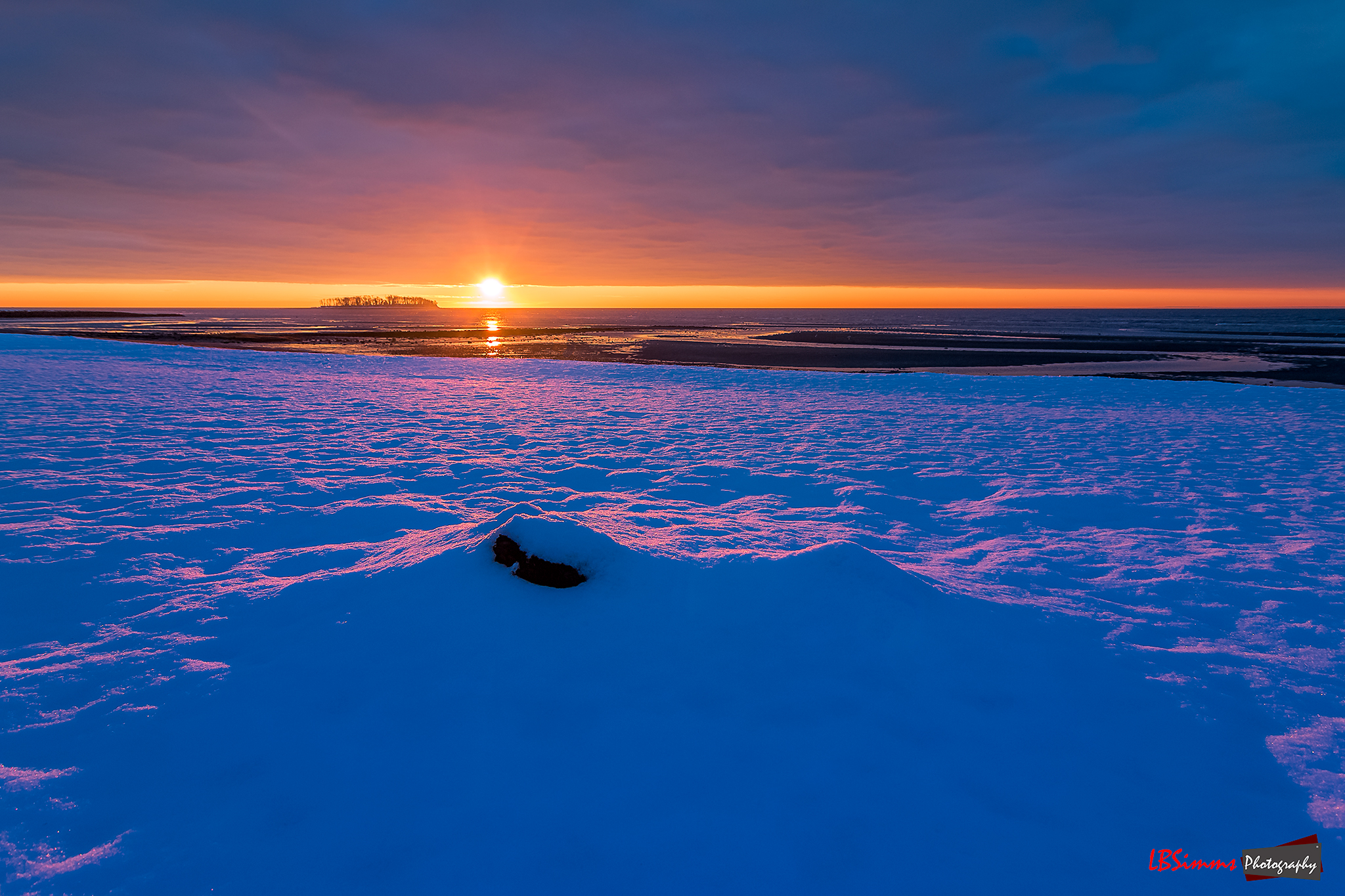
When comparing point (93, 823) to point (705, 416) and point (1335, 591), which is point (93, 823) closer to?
point (1335, 591)

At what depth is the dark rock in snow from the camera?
4629 millimetres

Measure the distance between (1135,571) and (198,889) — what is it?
21.7ft

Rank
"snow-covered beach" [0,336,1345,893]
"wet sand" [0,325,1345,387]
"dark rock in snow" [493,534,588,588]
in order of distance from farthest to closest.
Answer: "wet sand" [0,325,1345,387], "dark rock in snow" [493,534,588,588], "snow-covered beach" [0,336,1345,893]

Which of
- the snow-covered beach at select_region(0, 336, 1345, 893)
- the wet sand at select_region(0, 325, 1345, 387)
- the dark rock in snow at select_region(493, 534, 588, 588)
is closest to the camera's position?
the snow-covered beach at select_region(0, 336, 1345, 893)

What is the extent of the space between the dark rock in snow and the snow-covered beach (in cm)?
9

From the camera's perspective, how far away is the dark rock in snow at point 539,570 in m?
4.63

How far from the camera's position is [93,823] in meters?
2.52

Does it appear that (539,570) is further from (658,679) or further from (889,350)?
(889,350)

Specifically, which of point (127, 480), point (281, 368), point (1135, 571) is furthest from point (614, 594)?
point (281, 368)

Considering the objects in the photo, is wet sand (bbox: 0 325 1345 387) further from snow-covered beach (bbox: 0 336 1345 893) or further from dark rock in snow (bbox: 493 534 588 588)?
dark rock in snow (bbox: 493 534 588 588)

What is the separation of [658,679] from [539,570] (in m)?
1.52

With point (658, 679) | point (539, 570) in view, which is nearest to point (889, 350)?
point (539, 570)

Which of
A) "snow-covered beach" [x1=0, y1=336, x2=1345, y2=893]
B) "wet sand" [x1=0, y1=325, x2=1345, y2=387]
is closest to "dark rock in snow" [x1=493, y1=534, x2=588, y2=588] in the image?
"snow-covered beach" [x1=0, y1=336, x2=1345, y2=893]

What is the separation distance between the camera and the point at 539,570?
4.66 m
